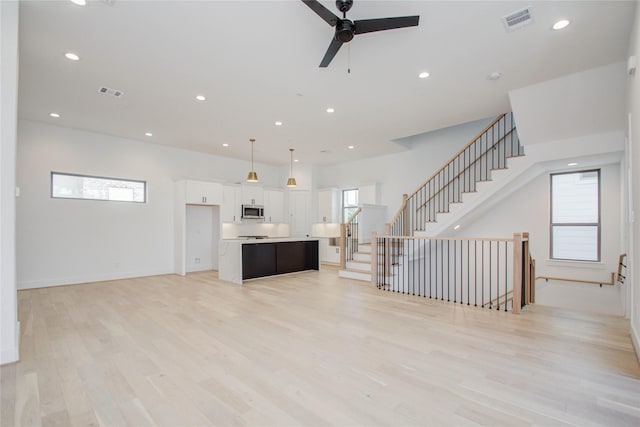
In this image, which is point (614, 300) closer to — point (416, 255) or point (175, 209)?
point (416, 255)

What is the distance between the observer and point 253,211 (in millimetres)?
8883

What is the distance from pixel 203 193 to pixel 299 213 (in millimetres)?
3138

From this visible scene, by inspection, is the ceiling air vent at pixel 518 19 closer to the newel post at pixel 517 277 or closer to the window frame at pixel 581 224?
the newel post at pixel 517 277

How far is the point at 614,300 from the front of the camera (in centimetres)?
538

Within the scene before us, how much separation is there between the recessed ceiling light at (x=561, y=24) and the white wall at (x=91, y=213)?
25.3ft

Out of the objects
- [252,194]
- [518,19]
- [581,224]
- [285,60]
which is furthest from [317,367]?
[252,194]

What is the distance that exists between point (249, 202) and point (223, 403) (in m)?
7.09

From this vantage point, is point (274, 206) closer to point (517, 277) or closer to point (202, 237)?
point (202, 237)

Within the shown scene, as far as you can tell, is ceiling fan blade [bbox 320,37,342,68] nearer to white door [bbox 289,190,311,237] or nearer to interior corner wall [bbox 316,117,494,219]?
interior corner wall [bbox 316,117,494,219]

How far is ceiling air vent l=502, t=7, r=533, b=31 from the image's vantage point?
2.78 meters

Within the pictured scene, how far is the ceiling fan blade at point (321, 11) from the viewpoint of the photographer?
236cm

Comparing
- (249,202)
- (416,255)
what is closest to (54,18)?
(249,202)

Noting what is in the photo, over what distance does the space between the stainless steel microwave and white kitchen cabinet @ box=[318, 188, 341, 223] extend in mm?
1897

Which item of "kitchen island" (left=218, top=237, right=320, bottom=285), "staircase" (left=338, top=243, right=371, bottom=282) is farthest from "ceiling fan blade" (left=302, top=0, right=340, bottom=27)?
"staircase" (left=338, top=243, right=371, bottom=282)
